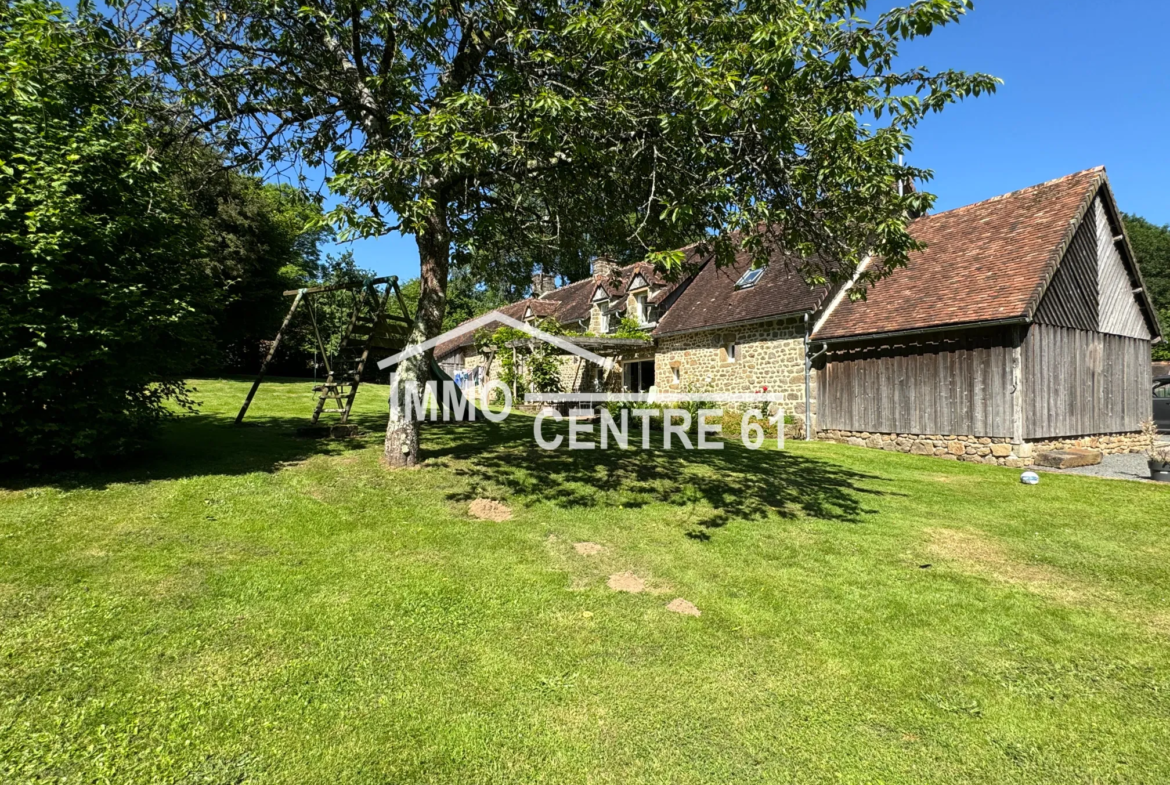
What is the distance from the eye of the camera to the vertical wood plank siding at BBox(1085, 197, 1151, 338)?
13.5 meters

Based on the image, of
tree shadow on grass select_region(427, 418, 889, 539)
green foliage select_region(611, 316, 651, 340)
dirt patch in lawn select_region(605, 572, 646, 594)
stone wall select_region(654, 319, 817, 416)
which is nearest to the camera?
dirt patch in lawn select_region(605, 572, 646, 594)

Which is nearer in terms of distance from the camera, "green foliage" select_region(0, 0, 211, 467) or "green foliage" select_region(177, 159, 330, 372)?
"green foliage" select_region(0, 0, 211, 467)

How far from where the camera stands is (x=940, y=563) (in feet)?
17.8

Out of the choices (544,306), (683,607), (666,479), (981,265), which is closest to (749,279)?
(981,265)

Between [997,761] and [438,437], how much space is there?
31.6ft

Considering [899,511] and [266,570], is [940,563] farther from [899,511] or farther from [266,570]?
[266,570]

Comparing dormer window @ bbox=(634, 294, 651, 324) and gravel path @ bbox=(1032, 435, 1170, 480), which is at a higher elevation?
dormer window @ bbox=(634, 294, 651, 324)

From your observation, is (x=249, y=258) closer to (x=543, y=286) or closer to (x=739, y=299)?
(x=543, y=286)

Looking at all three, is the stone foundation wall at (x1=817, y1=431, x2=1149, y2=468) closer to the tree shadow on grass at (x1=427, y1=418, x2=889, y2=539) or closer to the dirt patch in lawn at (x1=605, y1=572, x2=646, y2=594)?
the tree shadow on grass at (x1=427, y1=418, x2=889, y2=539)

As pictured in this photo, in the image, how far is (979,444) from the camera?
12211mm

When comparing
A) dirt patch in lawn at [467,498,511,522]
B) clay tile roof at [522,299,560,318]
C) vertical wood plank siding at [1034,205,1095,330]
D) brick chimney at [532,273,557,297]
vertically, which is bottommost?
dirt patch in lawn at [467,498,511,522]

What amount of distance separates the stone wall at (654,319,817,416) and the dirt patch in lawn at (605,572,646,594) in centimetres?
1207

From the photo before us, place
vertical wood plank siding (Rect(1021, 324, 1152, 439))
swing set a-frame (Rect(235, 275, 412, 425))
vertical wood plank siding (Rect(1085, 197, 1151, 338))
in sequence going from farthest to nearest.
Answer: vertical wood plank siding (Rect(1085, 197, 1151, 338)), vertical wood plank siding (Rect(1021, 324, 1152, 439)), swing set a-frame (Rect(235, 275, 412, 425))

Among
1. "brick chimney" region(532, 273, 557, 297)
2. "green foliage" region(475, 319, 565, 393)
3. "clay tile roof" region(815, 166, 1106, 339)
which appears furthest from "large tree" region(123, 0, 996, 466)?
"brick chimney" region(532, 273, 557, 297)
